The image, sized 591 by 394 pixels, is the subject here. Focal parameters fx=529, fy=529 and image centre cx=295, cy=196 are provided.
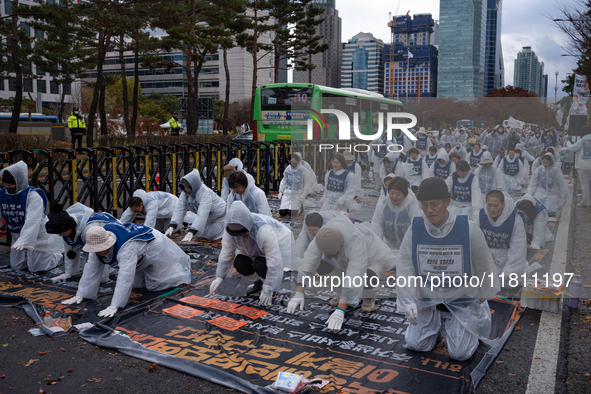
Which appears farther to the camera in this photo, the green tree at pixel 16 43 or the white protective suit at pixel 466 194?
the green tree at pixel 16 43

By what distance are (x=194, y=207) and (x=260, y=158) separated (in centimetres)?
552

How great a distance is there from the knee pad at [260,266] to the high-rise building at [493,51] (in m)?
2.71

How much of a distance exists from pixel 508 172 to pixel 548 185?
85 cm

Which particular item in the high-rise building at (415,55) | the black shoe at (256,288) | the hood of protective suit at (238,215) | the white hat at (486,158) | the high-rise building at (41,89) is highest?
the high-rise building at (41,89)

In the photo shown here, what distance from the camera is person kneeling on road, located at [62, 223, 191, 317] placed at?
4926 millimetres

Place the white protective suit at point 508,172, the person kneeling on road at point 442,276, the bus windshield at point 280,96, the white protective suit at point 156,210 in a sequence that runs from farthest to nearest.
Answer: the bus windshield at point 280,96 < the white protective suit at point 156,210 < the white protective suit at point 508,172 < the person kneeling on road at point 442,276

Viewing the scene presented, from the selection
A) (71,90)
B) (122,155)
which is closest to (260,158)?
(122,155)

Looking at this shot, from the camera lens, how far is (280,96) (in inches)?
659

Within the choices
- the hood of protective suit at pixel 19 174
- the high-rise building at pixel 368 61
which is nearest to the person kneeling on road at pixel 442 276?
the high-rise building at pixel 368 61

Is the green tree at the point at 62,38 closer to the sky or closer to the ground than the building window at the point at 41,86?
closer to the ground

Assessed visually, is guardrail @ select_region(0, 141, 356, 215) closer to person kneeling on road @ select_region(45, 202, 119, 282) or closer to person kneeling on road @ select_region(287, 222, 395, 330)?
person kneeling on road @ select_region(287, 222, 395, 330)

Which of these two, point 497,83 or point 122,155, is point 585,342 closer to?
point 497,83

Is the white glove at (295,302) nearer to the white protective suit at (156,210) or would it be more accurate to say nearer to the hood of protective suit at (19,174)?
the white protective suit at (156,210)

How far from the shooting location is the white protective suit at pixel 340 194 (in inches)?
268
